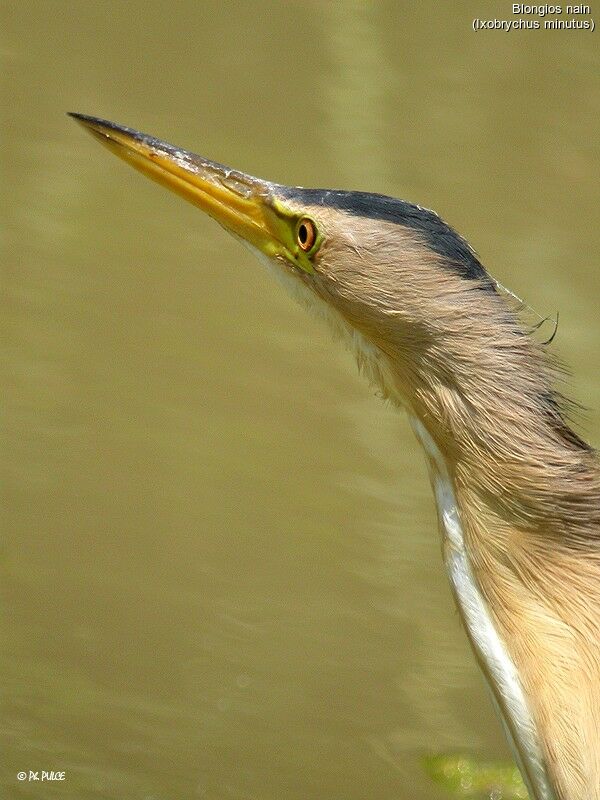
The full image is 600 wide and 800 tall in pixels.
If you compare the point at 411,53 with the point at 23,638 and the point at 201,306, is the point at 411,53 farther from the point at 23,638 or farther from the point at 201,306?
the point at 23,638

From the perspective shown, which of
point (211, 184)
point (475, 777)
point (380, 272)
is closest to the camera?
point (380, 272)

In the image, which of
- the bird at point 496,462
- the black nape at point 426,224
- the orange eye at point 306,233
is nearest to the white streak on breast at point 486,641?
the bird at point 496,462

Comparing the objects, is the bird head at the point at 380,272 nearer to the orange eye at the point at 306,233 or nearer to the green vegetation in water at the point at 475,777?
the orange eye at the point at 306,233

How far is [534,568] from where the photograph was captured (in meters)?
2.34

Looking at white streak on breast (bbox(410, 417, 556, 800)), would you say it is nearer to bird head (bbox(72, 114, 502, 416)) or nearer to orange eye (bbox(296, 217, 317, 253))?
bird head (bbox(72, 114, 502, 416))

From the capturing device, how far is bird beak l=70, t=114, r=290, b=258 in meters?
2.83

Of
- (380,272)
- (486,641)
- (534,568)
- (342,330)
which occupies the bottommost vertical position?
(486,641)

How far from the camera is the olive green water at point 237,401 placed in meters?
3.50

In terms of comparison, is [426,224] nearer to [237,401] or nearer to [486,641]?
[486,641]

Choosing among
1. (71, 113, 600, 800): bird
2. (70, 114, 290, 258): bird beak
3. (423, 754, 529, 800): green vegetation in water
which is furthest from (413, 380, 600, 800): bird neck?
(423, 754, 529, 800): green vegetation in water

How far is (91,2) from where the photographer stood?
6.07 m

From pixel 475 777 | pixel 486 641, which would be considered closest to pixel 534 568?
pixel 486 641

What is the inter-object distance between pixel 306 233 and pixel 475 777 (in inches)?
56.0

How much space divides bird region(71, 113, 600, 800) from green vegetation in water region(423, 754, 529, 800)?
94cm
